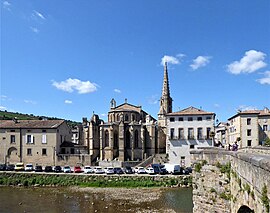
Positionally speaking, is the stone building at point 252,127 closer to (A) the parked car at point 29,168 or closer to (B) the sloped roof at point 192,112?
(B) the sloped roof at point 192,112

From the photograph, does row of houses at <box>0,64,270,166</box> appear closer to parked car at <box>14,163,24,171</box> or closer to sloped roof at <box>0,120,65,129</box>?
sloped roof at <box>0,120,65,129</box>

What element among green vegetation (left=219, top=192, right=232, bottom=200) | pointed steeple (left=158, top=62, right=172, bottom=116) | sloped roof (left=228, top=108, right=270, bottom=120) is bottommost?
green vegetation (left=219, top=192, right=232, bottom=200)

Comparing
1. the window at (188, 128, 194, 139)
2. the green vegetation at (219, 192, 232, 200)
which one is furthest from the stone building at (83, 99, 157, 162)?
the green vegetation at (219, 192, 232, 200)

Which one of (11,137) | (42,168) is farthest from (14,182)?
(11,137)

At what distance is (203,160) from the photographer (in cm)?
1276

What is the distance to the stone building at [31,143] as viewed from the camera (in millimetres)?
50906

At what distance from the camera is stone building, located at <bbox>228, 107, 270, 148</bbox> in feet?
153

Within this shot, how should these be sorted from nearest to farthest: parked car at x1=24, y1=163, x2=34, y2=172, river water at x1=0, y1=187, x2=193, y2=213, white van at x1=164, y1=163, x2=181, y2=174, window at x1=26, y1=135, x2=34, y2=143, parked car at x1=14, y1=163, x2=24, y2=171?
1. river water at x1=0, y1=187, x2=193, y2=213
2. white van at x1=164, y1=163, x2=181, y2=174
3. parked car at x1=24, y1=163, x2=34, y2=172
4. parked car at x1=14, y1=163, x2=24, y2=171
5. window at x1=26, y1=135, x2=34, y2=143

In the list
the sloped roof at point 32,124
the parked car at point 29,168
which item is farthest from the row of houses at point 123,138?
the parked car at point 29,168

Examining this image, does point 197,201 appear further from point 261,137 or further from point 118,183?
point 261,137

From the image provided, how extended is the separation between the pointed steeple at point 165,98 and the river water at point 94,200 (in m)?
35.2

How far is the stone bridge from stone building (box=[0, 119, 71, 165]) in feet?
136

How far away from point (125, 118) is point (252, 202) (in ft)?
192

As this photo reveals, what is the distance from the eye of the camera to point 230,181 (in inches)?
420
